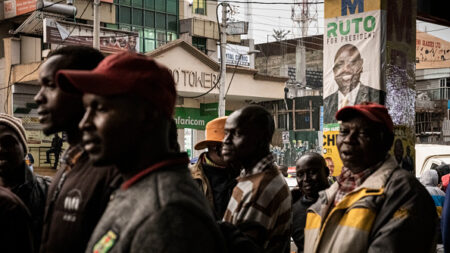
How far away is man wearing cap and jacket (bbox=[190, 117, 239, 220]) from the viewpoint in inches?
197

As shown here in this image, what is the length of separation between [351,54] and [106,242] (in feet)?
18.5

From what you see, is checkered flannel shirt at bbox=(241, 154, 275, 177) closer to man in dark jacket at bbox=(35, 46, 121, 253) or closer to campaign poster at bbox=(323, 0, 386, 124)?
man in dark jacket at bbox=(35, 46, 121, 253)

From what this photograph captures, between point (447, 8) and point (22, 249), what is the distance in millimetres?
7478

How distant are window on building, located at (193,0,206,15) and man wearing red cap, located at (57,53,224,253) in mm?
32187

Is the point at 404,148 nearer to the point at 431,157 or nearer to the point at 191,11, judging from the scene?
the point at 431,157

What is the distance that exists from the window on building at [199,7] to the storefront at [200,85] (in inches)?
236

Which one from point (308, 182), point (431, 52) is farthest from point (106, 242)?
point (431, 52)

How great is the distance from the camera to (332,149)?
7285 mm

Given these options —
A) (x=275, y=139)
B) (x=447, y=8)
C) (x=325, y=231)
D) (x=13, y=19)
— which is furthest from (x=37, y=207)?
(x=275, y=139)

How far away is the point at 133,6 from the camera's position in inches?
1179

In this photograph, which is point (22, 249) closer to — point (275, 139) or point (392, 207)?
point (392, 207)

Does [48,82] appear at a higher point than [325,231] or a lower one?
higher

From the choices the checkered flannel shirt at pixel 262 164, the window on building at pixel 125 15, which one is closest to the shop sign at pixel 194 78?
the window on building at pixel 125 15

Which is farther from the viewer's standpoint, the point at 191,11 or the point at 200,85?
the point at 191,11
